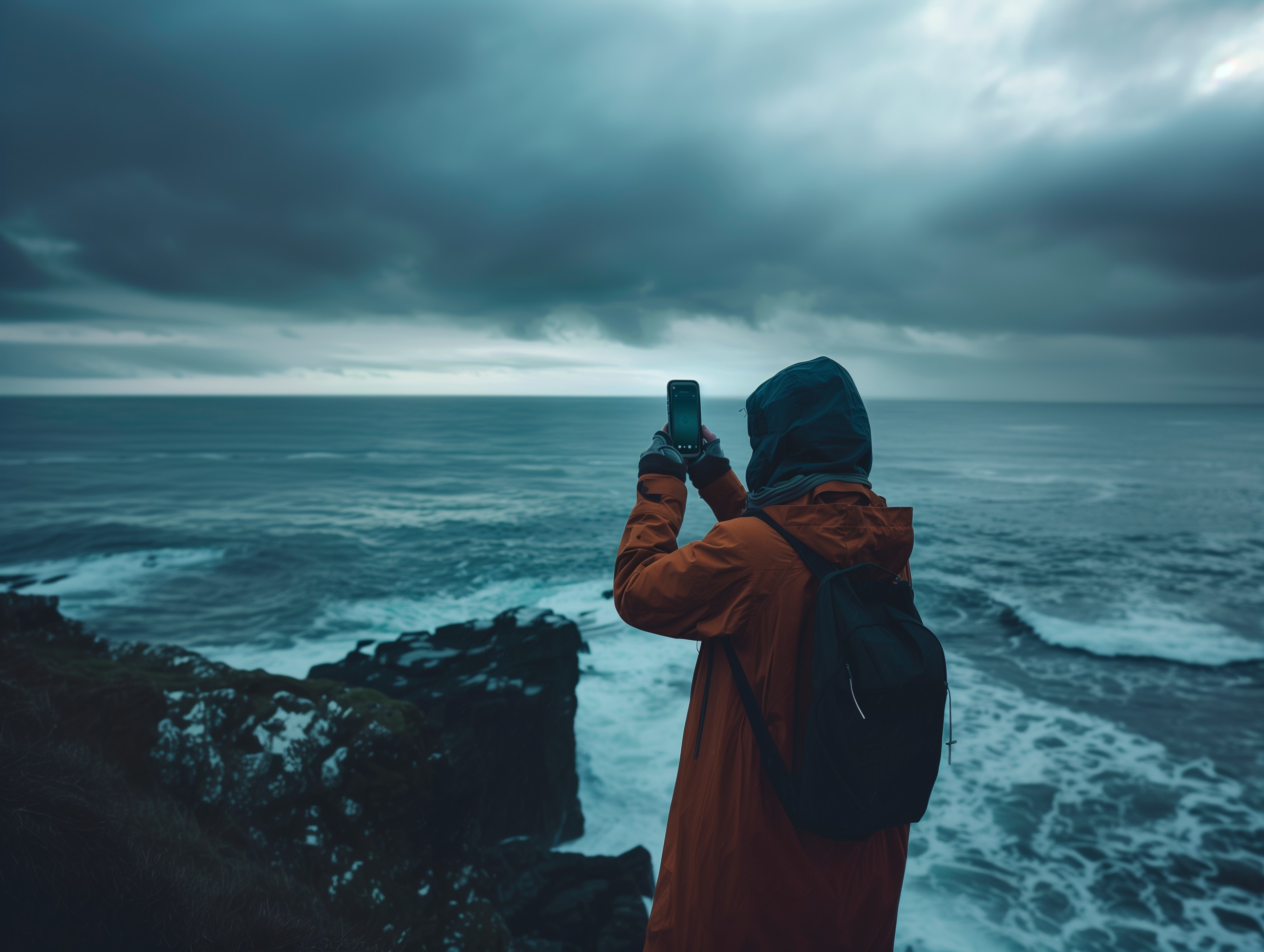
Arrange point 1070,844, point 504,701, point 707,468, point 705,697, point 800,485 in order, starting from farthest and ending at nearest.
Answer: point 1070,844
point 504,701
point 707,468
point 705,697
point 800,485

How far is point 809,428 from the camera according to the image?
73.0 inches

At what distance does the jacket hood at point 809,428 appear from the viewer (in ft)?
6.04

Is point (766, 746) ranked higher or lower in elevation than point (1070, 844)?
higher

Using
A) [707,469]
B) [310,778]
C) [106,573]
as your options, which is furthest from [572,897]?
[106,573]

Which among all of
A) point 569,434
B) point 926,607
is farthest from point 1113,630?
point 569,434

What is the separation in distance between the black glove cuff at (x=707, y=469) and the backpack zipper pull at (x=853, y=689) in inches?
37.5

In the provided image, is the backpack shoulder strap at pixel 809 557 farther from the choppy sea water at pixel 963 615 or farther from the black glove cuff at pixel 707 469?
the choppy sea water at pixel 963 615

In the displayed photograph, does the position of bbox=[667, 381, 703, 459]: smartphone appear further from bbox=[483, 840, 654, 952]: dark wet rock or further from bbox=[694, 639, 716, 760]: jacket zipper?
bbox=[483, 840, 654, 952]: dark wet rock

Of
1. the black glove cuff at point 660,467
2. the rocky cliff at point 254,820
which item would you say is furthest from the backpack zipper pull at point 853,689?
the rocky cliff at point 254,820

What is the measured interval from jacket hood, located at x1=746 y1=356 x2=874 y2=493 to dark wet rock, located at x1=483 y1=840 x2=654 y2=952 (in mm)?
4197

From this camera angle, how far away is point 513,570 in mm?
18406

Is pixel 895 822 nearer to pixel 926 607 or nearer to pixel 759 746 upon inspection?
pixel 759 746

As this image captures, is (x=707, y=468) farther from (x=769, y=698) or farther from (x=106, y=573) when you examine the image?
(x=106, y=573)

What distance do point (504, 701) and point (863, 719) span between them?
621 centimetres
